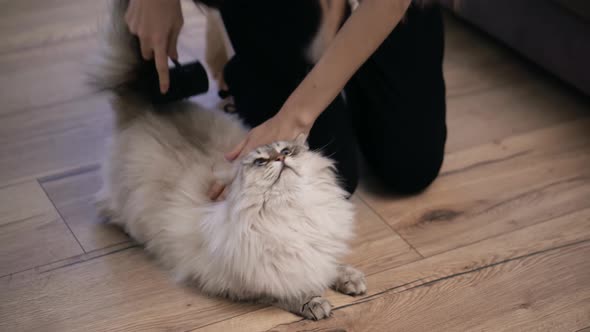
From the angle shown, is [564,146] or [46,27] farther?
[46,27]

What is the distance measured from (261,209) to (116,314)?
38cm

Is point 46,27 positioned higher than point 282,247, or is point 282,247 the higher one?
point 282,247

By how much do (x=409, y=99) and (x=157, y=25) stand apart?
2.04 feet

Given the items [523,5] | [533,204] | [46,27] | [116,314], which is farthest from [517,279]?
[46,27]

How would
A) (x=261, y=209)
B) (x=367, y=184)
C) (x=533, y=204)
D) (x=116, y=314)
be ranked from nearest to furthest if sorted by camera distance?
(x=261, y=209) < (x=116, y=314) < (x=533, y=204) < (x=367, y=184)

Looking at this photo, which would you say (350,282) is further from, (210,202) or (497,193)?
(497,193)

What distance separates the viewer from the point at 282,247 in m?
1.32

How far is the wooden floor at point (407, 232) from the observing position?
1.42 m

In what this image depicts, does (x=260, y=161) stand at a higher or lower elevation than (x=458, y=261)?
higher

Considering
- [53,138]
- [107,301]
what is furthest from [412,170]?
[53,138]

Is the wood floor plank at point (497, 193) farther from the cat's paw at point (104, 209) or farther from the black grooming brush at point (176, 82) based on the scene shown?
the cat's paw at point (104, 209)

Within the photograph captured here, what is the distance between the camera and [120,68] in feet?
5.16

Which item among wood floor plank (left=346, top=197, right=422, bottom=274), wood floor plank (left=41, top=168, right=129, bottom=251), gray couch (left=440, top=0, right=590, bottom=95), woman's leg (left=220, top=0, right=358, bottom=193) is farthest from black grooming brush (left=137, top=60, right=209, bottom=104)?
gray couch (left=440, top=0, right=590, bottom=95)

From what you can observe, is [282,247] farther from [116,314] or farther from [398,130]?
[398,130]
